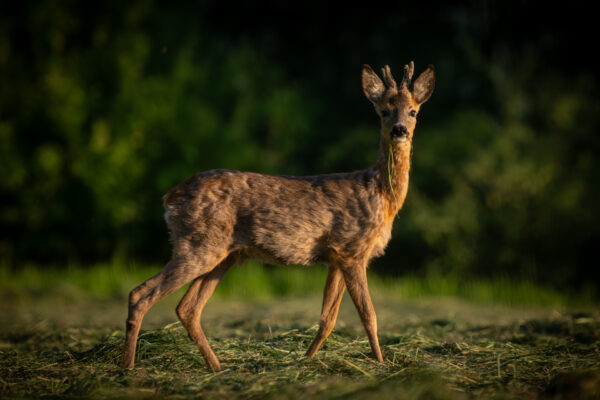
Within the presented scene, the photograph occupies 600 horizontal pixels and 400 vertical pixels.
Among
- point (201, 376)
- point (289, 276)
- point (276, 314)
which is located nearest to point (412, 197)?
point (289, 276)

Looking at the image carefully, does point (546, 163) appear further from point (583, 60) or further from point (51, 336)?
point (51, 336)

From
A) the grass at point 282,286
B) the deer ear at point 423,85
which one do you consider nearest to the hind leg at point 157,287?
the deer ear at point 423,85

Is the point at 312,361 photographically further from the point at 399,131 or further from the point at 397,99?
the point at 397,99

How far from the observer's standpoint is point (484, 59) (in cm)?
1241

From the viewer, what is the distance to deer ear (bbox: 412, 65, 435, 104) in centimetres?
527

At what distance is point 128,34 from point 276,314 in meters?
7.36

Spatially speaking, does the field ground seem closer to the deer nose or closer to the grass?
the deer nose

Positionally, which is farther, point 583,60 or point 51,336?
point 583,60

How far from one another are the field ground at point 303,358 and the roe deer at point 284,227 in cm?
31

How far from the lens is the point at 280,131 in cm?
1352

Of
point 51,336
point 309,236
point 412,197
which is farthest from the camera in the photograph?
point 412,197

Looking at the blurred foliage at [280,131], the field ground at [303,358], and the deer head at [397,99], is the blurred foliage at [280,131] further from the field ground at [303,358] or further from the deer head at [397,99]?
the deer head at [397,99]

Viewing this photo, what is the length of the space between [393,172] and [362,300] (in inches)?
43.5

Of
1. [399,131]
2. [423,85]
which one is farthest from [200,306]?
[423,85]
